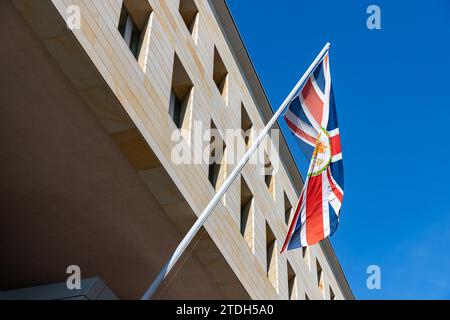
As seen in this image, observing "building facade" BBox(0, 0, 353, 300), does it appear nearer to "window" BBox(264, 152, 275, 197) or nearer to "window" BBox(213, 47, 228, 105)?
"window" BBox(213, 47, 228, 105)

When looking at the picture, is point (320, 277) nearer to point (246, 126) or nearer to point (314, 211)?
point (246, 126)

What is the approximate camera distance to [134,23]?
15.4 metres

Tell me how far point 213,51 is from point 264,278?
25.6 ft

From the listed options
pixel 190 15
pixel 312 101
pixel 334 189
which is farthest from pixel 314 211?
pixel 190 15

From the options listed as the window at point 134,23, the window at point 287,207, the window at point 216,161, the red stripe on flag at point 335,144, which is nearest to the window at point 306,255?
the window at point 287,207

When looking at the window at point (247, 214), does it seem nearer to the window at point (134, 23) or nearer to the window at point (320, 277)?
the window at point (134, 23)

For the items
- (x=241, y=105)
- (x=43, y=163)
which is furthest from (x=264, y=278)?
(x=43, y=163)

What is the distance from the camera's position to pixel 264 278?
784 inches

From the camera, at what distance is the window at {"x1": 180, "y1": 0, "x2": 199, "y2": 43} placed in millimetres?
18625

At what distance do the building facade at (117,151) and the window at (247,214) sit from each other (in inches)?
1.9

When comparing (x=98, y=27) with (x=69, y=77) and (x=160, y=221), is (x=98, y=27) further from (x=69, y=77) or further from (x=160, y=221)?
(x=160, y=221)

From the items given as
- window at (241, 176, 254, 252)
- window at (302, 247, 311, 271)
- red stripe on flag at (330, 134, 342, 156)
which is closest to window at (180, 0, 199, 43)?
window at (241, 176, 254, 252)

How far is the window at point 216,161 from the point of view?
18.1 metres

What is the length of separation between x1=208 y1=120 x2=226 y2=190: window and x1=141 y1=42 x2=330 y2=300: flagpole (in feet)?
13.6
